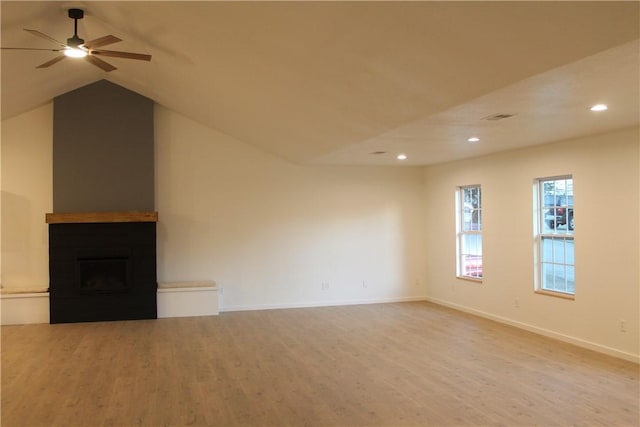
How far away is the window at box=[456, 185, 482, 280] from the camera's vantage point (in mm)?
8264

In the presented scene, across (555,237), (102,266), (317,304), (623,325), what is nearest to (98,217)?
(102,266)

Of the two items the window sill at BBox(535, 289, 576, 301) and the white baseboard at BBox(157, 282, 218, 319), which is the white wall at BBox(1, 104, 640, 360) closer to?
the window sill at BBox(535, 289, 576, 301)

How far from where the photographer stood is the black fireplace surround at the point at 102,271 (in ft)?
25.6

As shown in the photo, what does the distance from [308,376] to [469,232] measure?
438cm

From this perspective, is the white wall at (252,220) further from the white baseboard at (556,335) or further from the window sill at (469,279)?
the white baseboard at (556,335)

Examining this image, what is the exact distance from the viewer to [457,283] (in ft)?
28.4

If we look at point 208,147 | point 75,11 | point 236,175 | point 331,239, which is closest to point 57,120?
point 208,147

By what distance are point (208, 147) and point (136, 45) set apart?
10.7 feet

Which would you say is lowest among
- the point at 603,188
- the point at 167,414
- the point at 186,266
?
the point at 167,414

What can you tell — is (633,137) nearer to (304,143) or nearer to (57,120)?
(304,143)

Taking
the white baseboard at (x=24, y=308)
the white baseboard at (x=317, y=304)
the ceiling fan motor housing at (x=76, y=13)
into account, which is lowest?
the white baseboard at (x=317, y=304)

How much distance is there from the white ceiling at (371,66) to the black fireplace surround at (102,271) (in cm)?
211

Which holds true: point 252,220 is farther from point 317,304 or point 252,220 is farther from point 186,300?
point 317,304

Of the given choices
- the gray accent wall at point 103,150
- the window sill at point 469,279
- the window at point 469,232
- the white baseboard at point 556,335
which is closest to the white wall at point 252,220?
the gray accent wall at point 103,150
